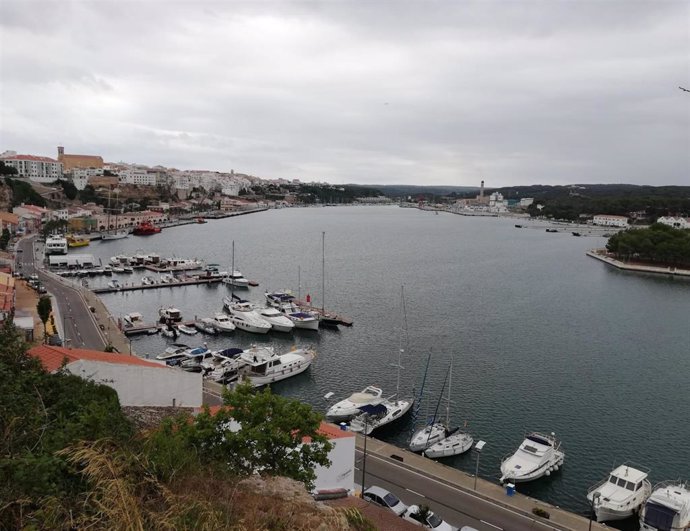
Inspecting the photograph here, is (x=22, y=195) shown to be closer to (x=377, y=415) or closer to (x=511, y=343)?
(x=511, y=343)

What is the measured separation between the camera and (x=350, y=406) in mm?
17719

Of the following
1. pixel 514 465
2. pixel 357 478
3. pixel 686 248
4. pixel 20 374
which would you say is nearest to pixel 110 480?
pixel 20 374

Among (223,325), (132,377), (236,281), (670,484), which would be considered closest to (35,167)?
(236,281)

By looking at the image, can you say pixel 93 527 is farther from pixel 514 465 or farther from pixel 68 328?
pixel 68 328

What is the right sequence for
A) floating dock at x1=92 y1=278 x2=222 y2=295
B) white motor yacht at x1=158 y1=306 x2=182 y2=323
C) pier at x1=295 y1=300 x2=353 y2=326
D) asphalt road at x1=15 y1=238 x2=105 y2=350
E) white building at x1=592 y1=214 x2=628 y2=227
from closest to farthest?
asphalt road at x1=15 y1=238 x2=105 y2=350 → white motor yacht at x1=158 y1=306 x2=182 y2=323 → pier at x1=295 y1=300 x2=353 y2=326 → floating dock at x1=92 y1=278 x2=222 y2=295 → white building at x1=592 y1=214 x2=628 y2=227

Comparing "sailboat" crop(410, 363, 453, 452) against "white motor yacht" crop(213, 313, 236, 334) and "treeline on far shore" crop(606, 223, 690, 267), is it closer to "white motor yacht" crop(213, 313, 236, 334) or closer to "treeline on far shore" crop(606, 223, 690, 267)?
"white motor yacht" crop(213, 313, 236, 334)

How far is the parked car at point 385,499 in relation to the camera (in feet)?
36.9

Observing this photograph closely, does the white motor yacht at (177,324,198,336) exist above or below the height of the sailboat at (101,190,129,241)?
below

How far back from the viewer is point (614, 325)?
105ft

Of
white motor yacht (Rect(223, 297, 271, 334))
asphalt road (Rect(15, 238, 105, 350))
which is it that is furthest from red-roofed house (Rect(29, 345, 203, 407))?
white motor yacht (Rect(223, 297, 271, 334))

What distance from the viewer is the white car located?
35.3 feet

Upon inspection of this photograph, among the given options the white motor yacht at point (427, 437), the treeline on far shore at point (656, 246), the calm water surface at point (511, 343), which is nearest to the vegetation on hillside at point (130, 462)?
the white motor yacht at point (427, 437)

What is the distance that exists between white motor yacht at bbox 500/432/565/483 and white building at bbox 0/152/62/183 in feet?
324

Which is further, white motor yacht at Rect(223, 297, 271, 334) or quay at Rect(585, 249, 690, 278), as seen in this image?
quay at Rect(585, 249, 690, 278)
